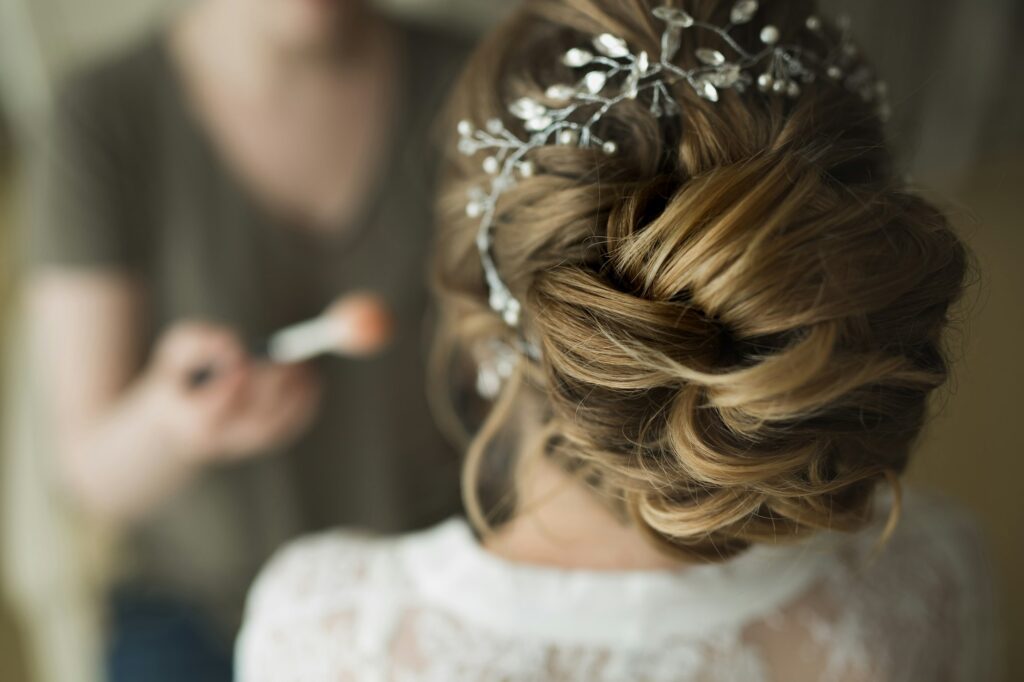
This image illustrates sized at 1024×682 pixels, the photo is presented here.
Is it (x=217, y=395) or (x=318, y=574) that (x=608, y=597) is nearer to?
(x=318, y=574)

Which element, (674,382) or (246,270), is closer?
(674,382)

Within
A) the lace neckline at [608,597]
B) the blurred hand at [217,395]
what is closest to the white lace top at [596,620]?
the lace neckline at [608,597]

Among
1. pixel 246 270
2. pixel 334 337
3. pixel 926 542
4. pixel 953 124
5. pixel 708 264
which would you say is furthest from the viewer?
pixel 953 124

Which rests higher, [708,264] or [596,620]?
[708,264]

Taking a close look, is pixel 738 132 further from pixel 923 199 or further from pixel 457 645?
pixel 457 645

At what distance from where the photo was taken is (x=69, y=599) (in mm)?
941

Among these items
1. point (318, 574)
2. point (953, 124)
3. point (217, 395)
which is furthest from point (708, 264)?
point (953, 124)

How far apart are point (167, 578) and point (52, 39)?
63 centimetres

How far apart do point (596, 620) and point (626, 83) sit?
0.33 meters

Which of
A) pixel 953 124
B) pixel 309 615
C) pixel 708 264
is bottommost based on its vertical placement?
pixel 309 615

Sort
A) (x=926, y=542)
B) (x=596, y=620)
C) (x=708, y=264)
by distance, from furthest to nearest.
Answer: (x=926, y=542)
(x=596, y=620)
(x=708, y=264)

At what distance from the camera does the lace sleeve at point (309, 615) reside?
1.68 feet

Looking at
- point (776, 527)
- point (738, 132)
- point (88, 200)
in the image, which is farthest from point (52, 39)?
point (776, 527)

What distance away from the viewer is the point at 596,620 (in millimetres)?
489
